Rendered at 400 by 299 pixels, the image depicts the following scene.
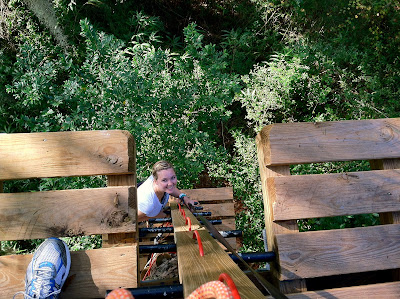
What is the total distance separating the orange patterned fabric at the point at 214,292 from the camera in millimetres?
683

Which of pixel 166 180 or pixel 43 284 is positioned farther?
pixel 166 180

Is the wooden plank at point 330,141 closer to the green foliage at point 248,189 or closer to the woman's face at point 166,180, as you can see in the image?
the woman's face at point 166,180

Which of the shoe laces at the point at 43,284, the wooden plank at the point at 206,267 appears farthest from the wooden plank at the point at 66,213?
the wooden plank at the point at 206,267

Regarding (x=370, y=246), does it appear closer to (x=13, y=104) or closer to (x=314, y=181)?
(x=314, y=181)

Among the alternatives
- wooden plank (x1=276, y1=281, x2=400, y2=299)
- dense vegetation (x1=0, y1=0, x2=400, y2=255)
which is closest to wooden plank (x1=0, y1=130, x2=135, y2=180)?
wooden plank (x1=276, y1=281, x2=400, y2=299)

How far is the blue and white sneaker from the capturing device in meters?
1.50

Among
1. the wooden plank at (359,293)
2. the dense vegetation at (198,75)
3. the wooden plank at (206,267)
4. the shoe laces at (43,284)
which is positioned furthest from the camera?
the dense vegetation at (198,75)

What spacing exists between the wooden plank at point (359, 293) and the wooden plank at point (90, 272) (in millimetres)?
829

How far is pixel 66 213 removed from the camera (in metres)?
1.73

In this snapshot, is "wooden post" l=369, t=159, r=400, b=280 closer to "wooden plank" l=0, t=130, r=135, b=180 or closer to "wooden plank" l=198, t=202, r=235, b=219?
"wooden plank" l=0, t=130, r=135, b=180

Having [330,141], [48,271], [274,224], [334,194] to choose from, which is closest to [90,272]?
[48,271]

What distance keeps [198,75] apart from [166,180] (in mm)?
2360

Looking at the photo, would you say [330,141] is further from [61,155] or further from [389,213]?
[61,155]

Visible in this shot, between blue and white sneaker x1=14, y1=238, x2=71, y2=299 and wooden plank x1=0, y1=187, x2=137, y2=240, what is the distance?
0.08 m
